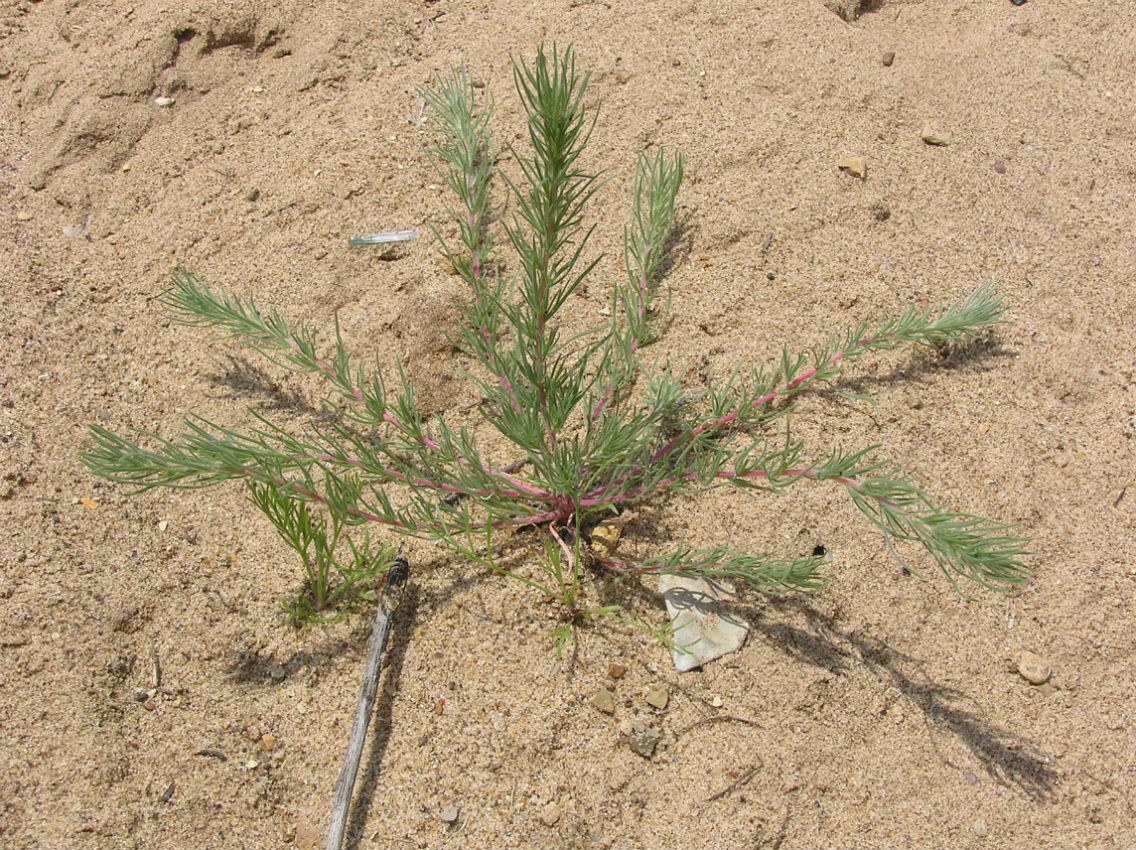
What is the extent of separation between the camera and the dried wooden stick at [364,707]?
62.6 inches

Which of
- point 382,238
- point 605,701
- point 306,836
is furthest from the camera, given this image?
point 382,238

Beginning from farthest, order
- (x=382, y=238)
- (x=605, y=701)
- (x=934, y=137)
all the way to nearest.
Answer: (x=934, y=137) < (x=382, y=238) < (x=605, y=701)

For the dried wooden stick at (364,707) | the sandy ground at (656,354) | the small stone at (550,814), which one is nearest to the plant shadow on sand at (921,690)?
the sandy ground at (656,354)

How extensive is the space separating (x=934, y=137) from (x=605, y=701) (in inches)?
80.7

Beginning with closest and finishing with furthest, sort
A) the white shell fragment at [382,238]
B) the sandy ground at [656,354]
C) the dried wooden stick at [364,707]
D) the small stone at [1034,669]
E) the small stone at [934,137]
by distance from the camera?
the dried wooden stick at [364,707]
the sandy ground at [656,354]
the small stone at [1034,669]
the white shell fragment at [382,238]
the small stone at [934,137]

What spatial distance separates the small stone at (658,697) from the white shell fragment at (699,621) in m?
0.06

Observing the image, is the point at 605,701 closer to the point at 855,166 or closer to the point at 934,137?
the point at 855,166

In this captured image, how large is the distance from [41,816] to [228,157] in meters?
1.95

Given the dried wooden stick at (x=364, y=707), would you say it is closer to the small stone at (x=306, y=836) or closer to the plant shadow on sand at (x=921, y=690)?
the small stone at (x=306, y=836)

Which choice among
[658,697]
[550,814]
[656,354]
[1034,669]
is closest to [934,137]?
[656,354]

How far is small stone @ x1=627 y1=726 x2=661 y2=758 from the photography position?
68.8 inches

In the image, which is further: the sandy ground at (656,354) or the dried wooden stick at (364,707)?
the sandy ground at (656,354)

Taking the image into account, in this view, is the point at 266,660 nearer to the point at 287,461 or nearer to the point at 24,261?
the point at 287,461

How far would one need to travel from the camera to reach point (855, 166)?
262 cm
